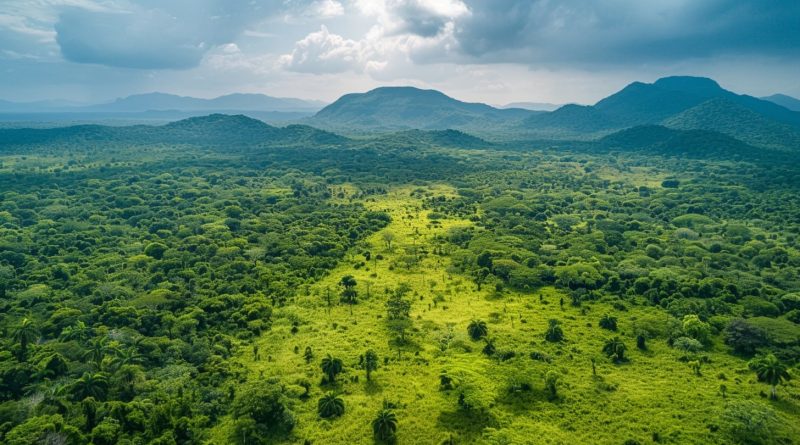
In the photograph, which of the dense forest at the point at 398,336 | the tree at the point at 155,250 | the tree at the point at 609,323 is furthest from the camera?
the tree at the point at 155,250

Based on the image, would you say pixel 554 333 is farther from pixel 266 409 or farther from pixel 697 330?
pixel 266 409

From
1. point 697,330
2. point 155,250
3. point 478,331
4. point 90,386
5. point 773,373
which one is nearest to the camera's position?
point 90,386

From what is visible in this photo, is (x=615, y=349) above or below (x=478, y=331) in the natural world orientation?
above

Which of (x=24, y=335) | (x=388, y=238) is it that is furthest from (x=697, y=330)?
(x=24, y=335)

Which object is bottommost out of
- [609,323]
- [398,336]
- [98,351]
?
[398,336]

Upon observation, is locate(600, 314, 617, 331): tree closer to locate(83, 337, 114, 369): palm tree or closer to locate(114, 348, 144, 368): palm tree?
locate(114, 348, 144, 368): palm tree

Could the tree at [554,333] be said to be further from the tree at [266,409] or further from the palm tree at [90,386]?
the palm tree at [90,386]

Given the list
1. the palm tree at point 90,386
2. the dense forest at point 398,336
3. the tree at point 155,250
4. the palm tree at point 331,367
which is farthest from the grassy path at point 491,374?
the tree at point 155,250
